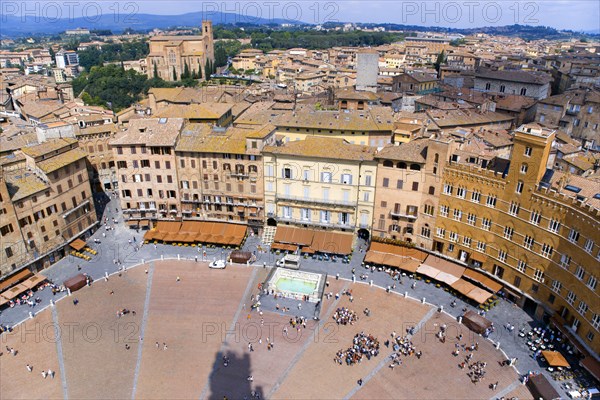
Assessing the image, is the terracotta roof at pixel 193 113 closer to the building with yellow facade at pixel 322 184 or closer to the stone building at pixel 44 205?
the stone building at pixel 44 205

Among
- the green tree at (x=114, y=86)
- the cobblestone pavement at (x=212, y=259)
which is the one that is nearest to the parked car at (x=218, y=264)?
the cobblestone pavement at (x=212, y=259)

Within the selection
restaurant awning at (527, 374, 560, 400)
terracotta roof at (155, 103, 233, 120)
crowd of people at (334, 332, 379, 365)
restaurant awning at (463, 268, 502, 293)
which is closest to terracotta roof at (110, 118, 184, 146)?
terracotta roof at (155, 103, 233, 120)

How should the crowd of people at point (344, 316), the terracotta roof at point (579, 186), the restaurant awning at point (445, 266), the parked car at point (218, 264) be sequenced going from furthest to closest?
1. the parked car at point (218, 264)
2. the restaurant awning at point (445, 266)
3. the crowd of people at point (344, 316)
4. the terracotta roof at point (579, 186)

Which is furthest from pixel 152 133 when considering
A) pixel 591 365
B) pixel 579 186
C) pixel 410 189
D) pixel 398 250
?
pixel 591 365

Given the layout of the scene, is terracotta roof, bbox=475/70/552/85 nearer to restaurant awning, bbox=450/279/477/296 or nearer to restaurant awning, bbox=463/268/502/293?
restaurant awning, bbox=463/268/502/293

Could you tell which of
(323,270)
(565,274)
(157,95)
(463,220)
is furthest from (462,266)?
(157,95)

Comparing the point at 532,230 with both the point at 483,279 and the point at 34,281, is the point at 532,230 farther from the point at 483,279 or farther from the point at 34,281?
the point at 34,281

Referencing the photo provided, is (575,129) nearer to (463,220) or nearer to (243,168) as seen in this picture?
(463,220)
